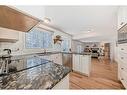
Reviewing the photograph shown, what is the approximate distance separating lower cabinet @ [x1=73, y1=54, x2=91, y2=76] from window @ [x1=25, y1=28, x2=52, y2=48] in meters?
1.12

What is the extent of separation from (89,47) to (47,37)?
7144 mm

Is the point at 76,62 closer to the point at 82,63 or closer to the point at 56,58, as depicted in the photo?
the point at 82,63

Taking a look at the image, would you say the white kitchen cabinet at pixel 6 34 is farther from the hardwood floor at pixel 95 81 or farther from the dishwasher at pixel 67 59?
the dishwasher at pixel 67 59

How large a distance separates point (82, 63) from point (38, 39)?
63.0 inches

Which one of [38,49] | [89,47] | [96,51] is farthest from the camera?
[89,47]

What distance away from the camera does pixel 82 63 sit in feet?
11.8

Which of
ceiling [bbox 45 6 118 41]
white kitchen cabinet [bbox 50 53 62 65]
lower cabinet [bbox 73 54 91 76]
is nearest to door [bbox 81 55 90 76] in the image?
lower cabinet [bbox 73 54 91 76]

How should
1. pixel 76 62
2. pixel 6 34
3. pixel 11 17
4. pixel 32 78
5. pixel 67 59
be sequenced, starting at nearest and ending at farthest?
pixel 32 78 → pixel 11 17 → pixel 6 34 → pixel 76 62 → pixel 67 59

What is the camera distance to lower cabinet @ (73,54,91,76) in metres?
3.43

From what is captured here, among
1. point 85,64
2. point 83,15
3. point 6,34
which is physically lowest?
point 85,64

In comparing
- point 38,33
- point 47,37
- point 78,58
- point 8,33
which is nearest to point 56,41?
point 47,37

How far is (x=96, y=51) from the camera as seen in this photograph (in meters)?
9.93

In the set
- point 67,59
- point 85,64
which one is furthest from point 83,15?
point 67,59
